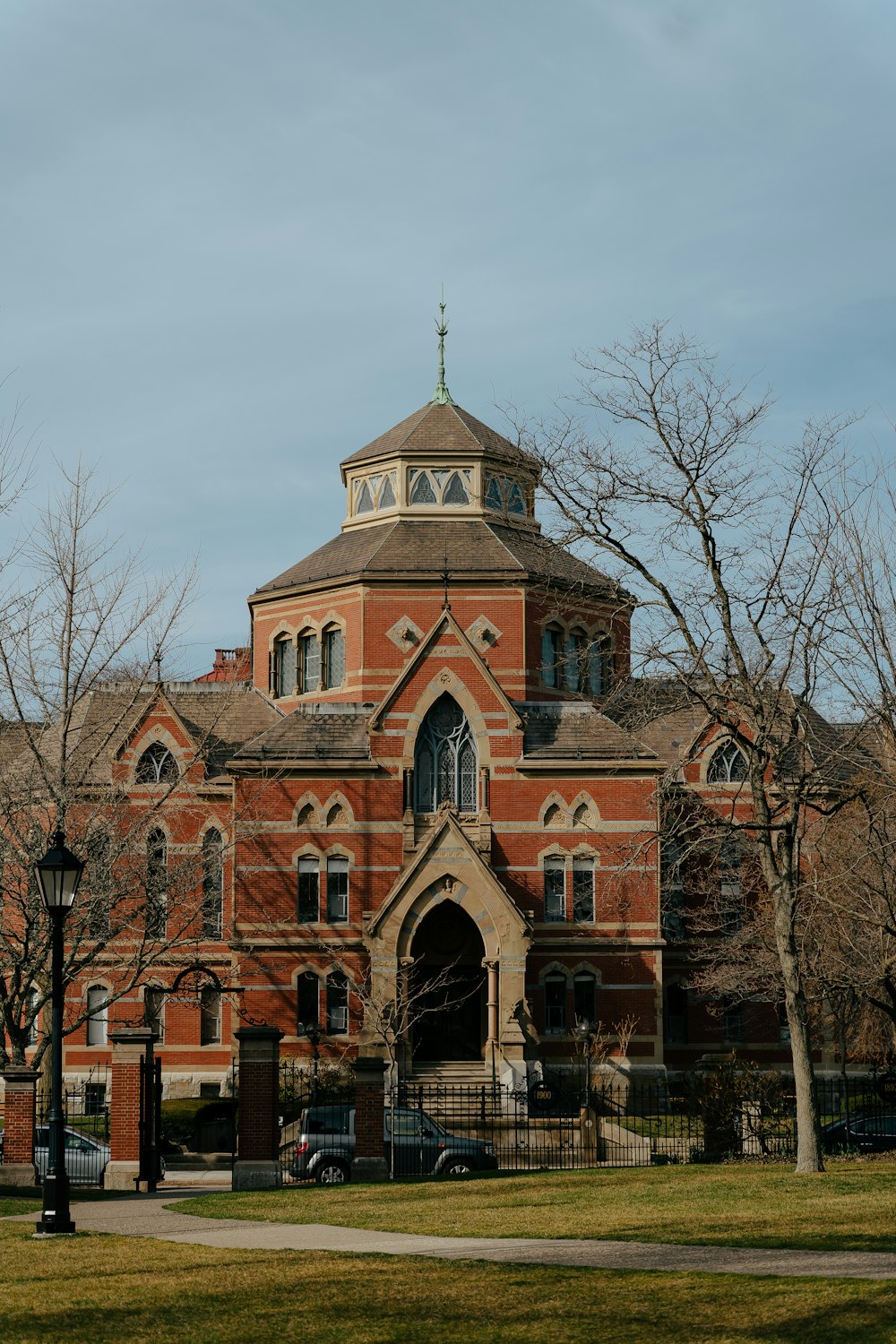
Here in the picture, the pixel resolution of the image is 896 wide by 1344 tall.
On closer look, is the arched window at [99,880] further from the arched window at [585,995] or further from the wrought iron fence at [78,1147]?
the arched window at [585,995]

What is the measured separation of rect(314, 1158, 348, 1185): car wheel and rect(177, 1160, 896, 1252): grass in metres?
2.63

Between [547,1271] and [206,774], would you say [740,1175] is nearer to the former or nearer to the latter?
[547,1271]

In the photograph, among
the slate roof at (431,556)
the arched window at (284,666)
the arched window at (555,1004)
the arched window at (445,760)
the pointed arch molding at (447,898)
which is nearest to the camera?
the pointed arch molding at (447,898)

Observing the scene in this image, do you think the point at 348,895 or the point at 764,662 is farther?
the point at 348,895

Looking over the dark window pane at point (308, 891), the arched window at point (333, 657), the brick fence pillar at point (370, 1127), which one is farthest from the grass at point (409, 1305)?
the arched window at point (333, 657)

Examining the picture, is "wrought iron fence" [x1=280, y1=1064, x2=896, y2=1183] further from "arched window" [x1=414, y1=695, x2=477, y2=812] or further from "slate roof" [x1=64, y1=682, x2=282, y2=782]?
"slate roof" [x1=64, y1=682, x2=282, y2=782]

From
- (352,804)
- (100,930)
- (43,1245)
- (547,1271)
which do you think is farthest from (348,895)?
(547,1271)

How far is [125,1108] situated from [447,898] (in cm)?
1840

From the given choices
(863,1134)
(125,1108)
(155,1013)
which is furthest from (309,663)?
(125,1108)

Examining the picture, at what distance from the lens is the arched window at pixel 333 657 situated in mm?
53406

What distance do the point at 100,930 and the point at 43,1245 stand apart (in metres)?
20.6

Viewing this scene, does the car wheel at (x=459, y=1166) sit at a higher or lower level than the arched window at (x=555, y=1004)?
lower

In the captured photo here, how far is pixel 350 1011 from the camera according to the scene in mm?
45219

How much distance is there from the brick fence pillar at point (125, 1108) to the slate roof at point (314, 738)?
790 inches
